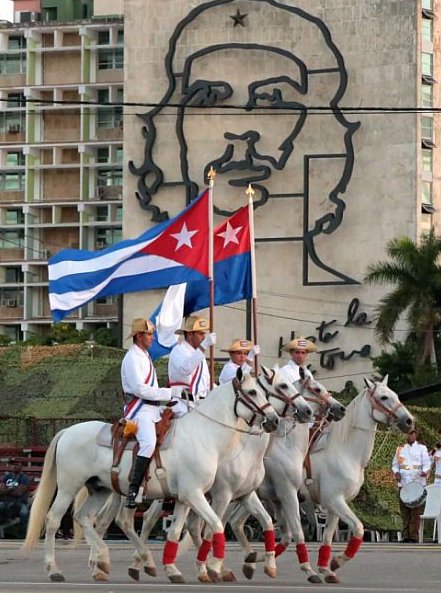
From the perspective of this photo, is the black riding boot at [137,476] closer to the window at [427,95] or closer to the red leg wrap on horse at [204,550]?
the red leg wrap on horse at [204,550]

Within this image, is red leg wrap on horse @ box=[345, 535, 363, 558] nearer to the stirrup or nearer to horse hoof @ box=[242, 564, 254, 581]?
horse hoof @ box=[242, 564, 254, 581]

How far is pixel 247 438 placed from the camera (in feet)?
69.8

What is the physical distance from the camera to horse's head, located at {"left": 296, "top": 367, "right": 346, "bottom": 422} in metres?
21.9

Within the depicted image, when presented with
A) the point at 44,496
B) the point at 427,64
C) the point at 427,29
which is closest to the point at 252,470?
the point at 44,496

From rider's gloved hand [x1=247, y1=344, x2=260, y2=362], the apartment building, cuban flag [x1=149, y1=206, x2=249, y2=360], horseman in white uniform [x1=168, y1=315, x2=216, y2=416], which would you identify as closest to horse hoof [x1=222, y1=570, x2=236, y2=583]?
horseman in white uniform [x1=168, y1=315, x2=216, y2=416]

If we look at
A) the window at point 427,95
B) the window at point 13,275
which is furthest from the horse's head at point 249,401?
the window at point 13,275

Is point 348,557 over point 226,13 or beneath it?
beneath

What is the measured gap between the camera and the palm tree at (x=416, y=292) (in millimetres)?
73562

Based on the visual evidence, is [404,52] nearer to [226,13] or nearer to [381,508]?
[226,13]

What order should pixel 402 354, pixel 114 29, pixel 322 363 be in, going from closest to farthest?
pixel 402 354 < pixel 322 363 < pixel 114 29

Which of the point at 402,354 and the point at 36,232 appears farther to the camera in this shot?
the point at 36,232

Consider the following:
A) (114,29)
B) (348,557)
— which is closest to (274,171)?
(114,29)

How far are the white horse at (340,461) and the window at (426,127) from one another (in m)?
72.2

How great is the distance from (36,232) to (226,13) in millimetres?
29427
